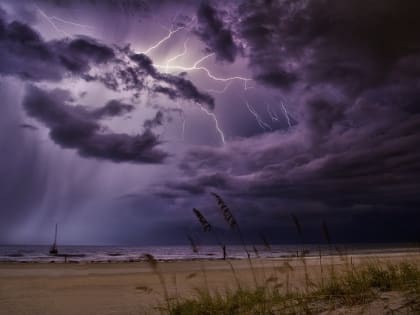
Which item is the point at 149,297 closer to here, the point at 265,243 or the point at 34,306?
the point at 34,306

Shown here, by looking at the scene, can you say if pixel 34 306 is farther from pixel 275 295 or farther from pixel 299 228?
pixel 299 228

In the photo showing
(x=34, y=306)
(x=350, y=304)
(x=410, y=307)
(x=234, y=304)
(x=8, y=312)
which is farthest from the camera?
(x=34, y=306)

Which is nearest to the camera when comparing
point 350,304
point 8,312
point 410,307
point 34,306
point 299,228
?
point 410,307

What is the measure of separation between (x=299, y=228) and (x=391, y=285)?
1874mm

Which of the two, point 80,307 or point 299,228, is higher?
point 299,228

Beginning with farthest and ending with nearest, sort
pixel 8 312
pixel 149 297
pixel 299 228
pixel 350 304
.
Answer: pixel 149 297 < pixel 8 312 < pixel 299 228 < pixel 350 304

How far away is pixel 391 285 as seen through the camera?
591cm

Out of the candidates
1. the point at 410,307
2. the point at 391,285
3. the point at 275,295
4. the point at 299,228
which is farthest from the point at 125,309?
the point at 410,307

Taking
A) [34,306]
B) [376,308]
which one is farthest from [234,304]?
[34,306]

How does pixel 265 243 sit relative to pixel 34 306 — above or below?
above

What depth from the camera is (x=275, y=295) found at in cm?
568

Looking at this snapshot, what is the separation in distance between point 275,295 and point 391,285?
1733mm

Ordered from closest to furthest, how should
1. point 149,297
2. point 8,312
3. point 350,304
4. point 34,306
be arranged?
point 350,304
point 8,312
point 34,306
point 149,297

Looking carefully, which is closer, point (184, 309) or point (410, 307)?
point (410, 307)
